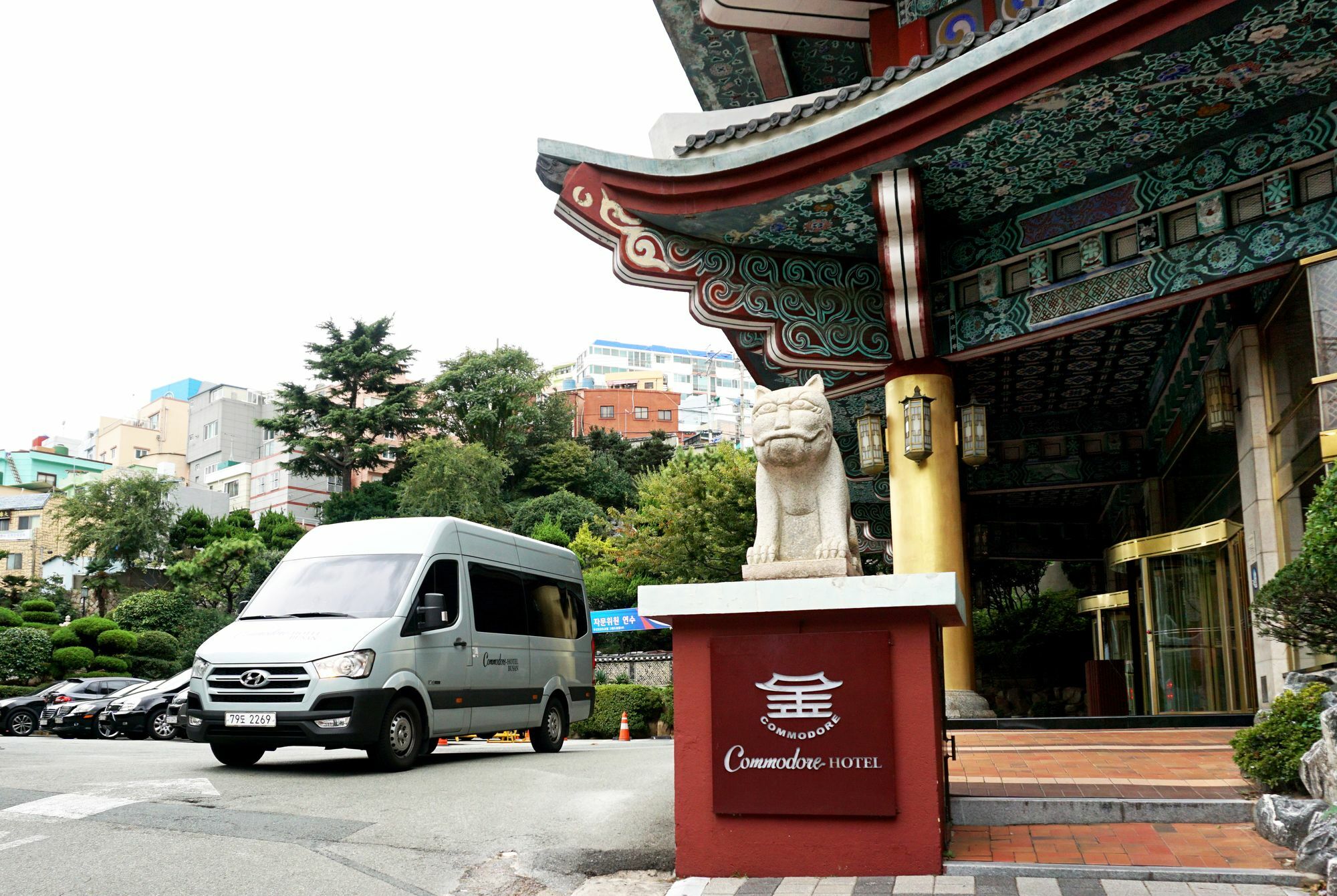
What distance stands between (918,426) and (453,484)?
4129 centimetres

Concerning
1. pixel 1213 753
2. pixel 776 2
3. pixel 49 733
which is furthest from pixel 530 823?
pixel 49 733

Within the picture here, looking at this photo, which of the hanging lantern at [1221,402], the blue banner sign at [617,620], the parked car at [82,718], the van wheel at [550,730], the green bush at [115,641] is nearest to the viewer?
the hanging lantern at [1221,402]

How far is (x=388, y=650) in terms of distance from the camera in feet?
32.0

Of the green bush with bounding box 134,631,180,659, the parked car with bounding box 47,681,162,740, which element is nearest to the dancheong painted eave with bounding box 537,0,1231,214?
the parked car with bounding box 47,681,162,740

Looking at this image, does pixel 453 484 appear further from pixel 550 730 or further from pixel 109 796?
pixel 109 796

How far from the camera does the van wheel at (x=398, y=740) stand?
959 centimetres

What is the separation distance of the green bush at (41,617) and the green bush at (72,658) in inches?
248

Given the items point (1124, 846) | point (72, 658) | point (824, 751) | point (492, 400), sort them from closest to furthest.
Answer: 1. point (824, 751)
2. point (1124, 846)
3. point (72, 658)
4. point (492, 400)

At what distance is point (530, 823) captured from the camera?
7066 mm

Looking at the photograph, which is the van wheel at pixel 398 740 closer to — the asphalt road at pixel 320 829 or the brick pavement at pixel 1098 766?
the asphalt road at pixel 320 829

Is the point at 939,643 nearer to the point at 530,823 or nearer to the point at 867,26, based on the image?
the point at 530,823

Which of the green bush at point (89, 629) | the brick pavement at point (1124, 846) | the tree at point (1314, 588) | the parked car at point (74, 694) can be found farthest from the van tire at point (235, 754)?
the green bush at point (89, 629)

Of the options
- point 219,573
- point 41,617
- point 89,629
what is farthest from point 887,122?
point 219,573

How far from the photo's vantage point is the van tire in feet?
32.1
